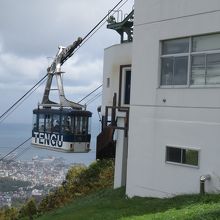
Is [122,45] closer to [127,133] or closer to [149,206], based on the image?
[127,133]

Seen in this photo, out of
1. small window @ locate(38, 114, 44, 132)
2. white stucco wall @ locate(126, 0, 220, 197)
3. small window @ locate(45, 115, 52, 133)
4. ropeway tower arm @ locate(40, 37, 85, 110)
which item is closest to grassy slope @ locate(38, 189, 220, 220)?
white stucco wall @ locate(126, 0, 220, 197)

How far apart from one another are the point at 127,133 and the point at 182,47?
4354mm

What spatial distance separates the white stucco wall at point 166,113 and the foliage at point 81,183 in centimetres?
1156


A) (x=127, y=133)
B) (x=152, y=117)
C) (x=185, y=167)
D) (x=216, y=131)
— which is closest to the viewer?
(x=216, y=131)

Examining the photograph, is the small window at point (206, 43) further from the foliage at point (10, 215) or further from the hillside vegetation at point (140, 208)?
the foliage at point (10, 215)

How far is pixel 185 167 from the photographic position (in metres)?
14.7

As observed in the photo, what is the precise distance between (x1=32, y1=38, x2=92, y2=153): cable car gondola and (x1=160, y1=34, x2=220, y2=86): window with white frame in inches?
318

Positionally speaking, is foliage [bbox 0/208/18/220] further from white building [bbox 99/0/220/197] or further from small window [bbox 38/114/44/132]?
white building [bbox 99/0/220/197]

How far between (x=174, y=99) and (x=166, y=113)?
544 mm

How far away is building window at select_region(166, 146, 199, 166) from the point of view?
14422 millimetres

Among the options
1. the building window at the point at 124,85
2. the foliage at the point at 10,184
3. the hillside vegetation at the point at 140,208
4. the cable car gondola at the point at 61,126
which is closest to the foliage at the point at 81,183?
the hillside vegetation at the point at 140,208

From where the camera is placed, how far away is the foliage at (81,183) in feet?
93.2

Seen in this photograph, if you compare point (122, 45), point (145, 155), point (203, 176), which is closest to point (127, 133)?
point (145, 155)

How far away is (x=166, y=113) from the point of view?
15.5m
